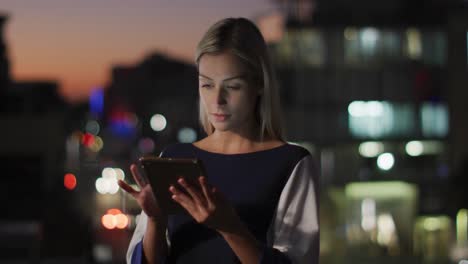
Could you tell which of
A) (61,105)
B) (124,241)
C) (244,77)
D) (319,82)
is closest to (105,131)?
(61,105)

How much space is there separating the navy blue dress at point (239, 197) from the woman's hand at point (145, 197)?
111 millimetres

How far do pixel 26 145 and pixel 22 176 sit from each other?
6.75ft

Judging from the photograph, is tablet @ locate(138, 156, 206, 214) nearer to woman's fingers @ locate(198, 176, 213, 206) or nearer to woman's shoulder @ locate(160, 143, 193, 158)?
woman's fingers @ locate(198, 176, 213, 206)

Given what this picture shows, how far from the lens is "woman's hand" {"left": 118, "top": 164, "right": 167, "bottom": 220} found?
2332 millimetres

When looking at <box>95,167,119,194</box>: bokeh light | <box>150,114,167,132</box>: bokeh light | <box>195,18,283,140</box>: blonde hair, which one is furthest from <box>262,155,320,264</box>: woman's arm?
<box>150,114,167,132</box>: bokeh light

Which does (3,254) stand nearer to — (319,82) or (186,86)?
(319,82)

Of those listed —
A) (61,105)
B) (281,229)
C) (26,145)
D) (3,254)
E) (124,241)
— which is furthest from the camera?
(61,105)

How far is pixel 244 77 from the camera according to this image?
2477 mm

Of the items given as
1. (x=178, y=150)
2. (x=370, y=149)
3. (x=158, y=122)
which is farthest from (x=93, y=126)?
(x=178, y=150)

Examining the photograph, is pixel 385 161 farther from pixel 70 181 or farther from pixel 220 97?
pixel 220 97

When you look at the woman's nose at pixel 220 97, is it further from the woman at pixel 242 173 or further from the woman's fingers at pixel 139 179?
the woman's fingers at pixel 139 179

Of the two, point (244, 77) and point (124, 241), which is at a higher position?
point (244, 77)

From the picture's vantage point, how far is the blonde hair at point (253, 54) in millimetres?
2465

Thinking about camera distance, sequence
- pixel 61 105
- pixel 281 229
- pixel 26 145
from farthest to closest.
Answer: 1. pixel 61 105
2. pixel 26 145
3. pixel 281 229
